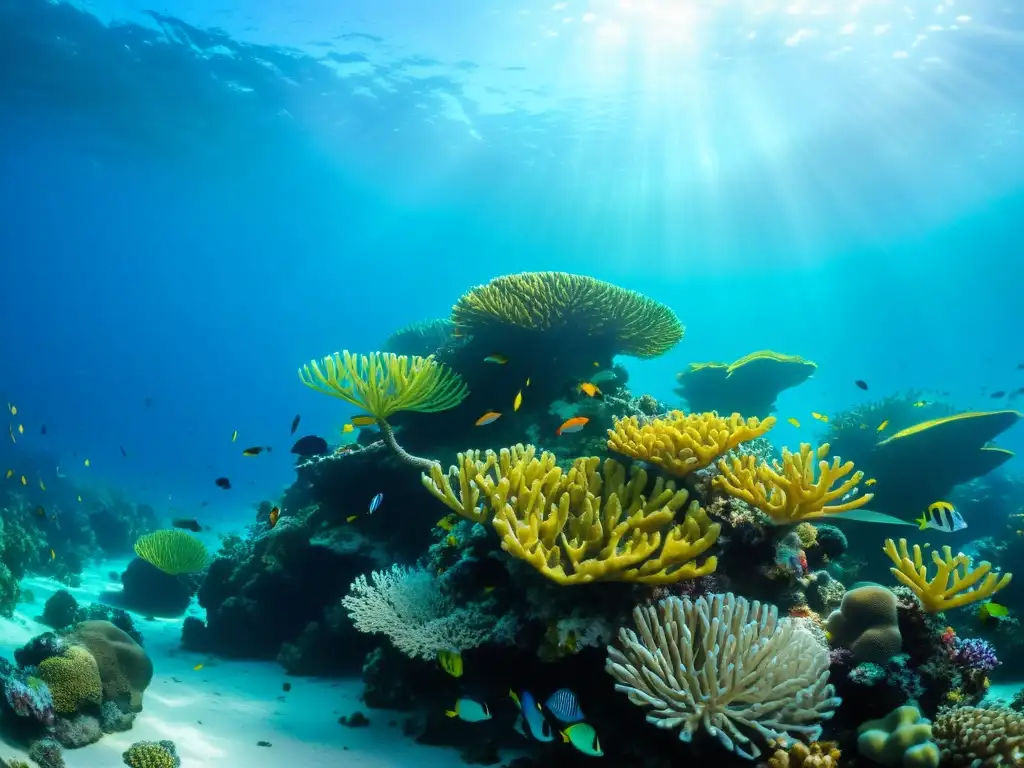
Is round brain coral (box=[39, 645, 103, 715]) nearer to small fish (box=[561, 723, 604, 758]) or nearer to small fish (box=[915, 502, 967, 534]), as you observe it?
small fish (box=[561, 723, 604, 758])

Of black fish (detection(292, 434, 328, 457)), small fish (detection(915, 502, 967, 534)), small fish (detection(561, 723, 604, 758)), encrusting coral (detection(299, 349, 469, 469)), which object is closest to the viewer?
small fish (detection(561, 723, 604, 758))

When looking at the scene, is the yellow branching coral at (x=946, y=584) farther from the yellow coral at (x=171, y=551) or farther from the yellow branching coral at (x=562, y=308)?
the yellow coral at (x=171, y=551)

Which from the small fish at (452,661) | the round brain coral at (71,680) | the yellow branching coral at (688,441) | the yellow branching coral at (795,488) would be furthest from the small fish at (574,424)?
the round brain coral at (71,680)

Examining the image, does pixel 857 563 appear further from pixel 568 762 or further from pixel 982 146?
pixel 982 146

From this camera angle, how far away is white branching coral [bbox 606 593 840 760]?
3.17 metres

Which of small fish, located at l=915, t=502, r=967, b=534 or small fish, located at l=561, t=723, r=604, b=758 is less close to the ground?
small fish, located at l=915, t=502, r=967, b=534

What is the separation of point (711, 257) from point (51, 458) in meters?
56.9

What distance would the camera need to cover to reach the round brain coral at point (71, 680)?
4766mm

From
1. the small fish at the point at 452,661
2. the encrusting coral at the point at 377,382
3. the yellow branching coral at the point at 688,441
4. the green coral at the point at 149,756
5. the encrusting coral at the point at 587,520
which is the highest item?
the encrusting coral at the point at 377,382

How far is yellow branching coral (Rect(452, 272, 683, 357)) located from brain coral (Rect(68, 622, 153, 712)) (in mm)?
5241

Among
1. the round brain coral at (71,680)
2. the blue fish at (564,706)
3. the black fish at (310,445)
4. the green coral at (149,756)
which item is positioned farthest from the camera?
the black fish at (310,445)

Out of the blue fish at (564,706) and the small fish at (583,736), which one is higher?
the blue fish at (564,706)

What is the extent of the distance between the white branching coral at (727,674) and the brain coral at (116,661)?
196 inches

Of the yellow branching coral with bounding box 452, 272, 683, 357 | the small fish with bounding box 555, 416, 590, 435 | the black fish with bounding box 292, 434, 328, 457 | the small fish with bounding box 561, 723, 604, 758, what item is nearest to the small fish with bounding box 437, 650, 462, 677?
the small fish with bounding box 561, 723, 604, 758
